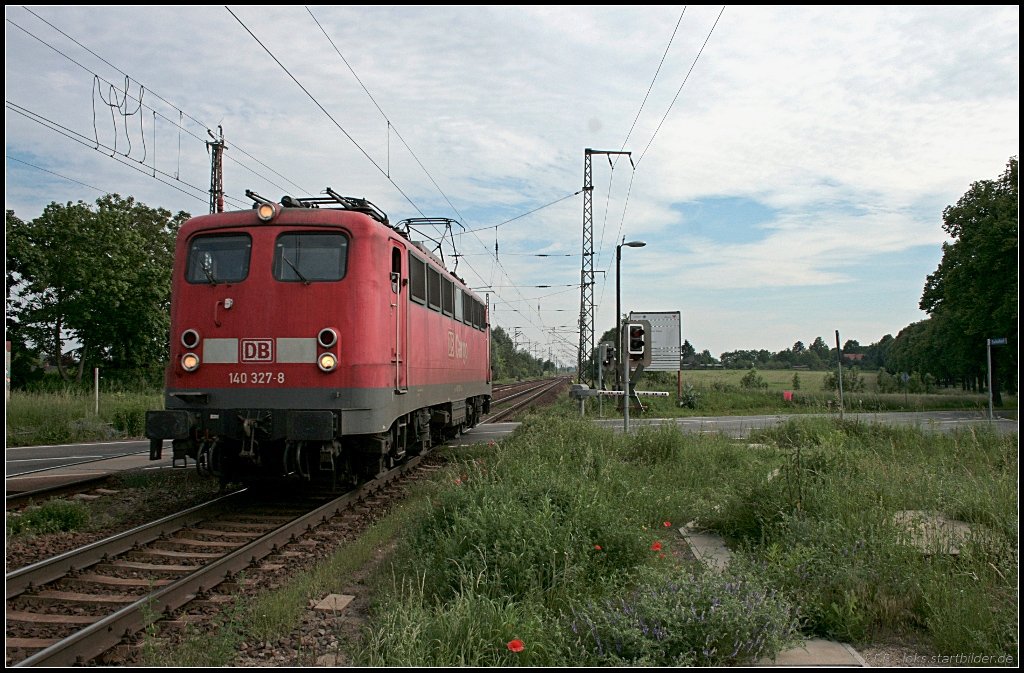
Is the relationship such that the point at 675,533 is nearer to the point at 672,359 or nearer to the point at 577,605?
the point at 577,605

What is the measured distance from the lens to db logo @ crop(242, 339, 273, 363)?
8789mm

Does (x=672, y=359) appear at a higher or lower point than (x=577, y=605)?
higher

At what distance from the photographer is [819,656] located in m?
4.13

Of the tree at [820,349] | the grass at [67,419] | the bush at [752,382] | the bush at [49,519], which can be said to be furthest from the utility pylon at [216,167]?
the tree at [820,349]

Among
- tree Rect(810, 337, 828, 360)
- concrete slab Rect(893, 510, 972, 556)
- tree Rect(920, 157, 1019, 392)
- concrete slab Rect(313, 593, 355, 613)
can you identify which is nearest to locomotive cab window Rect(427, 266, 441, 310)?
concrete slab Rect(313, 593, 355, 613)

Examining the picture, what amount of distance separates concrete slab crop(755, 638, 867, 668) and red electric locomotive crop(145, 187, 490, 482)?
18.5ft

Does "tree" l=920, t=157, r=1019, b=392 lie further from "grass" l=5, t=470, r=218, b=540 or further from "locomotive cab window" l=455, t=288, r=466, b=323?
"grass" l=5, t=470, r=218, b=540

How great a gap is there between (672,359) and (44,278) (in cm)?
2620

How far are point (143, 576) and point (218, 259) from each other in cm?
420

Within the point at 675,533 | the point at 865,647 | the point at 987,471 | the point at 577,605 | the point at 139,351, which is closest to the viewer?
the point at 865,647

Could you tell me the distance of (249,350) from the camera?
29.0 ft

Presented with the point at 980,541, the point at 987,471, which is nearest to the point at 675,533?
the point at 980,541

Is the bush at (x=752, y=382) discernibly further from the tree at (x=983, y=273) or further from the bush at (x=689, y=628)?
the bush at (x=689, y=628)

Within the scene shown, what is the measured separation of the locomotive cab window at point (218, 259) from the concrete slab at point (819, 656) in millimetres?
7379
